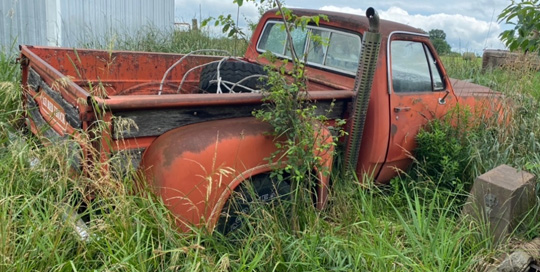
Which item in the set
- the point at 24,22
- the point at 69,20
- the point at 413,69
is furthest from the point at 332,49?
the point at 24,22

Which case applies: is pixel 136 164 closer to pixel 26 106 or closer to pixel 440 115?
pixel 26 106

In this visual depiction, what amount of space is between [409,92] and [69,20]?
624cm

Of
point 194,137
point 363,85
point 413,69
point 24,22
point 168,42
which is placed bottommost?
point 194,137

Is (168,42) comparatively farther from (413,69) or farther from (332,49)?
(413,69)

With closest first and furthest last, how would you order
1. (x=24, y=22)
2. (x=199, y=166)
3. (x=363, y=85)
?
1. (x=199, y=166)
2. (x=363, y=85)
3. (x=24, y=22)

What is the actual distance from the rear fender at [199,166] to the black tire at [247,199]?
0.25ft

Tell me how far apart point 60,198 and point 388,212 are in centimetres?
213

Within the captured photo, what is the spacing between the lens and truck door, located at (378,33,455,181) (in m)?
3.61

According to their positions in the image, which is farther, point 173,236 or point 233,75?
point 233,75

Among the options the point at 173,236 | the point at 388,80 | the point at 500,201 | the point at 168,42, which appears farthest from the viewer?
the point at 168,42

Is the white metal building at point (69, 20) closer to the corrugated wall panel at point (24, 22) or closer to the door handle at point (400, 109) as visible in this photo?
the corrugated wall panel at point (24, 22)

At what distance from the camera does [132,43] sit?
300 inches

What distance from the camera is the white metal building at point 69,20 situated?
7.36 m

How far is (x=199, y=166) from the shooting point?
248 cm
